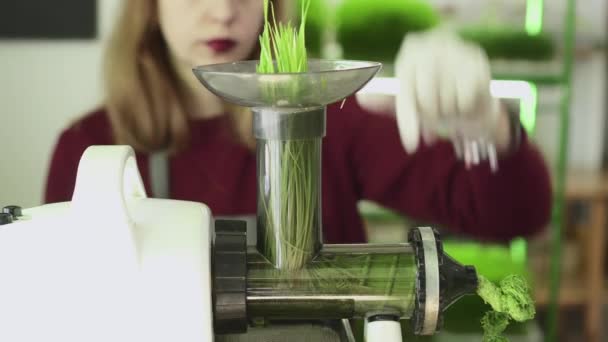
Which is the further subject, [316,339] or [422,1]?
[422,1]

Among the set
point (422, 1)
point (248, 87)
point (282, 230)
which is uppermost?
point (422, 1)

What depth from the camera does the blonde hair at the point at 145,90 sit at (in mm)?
1138

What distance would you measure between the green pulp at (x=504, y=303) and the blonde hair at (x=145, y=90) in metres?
0.65

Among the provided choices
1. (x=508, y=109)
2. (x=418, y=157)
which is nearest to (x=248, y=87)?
(x=508, y=109)

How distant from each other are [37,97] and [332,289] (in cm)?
150

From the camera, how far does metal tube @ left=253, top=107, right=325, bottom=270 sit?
0.51m

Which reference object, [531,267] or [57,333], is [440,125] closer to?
[57,333]

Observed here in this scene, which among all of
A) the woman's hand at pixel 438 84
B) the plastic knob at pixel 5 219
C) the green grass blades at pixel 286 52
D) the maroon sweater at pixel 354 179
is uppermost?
the green grass blades at pixel 286 52

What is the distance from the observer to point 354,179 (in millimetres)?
1165

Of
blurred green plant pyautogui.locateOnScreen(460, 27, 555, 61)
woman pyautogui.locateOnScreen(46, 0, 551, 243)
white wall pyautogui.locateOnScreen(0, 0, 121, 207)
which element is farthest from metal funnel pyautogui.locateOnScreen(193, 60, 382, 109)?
blurred green plant pyautogui.locateOnScreen(460, 27, 555, 61)

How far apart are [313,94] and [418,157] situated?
0.62 meters

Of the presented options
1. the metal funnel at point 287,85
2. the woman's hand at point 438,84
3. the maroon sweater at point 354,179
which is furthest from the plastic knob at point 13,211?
the maroon sweater at point 354,179

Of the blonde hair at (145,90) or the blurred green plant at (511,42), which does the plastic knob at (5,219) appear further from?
the blurred green plant at (511,42)

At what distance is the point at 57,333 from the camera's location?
466 millimetres
